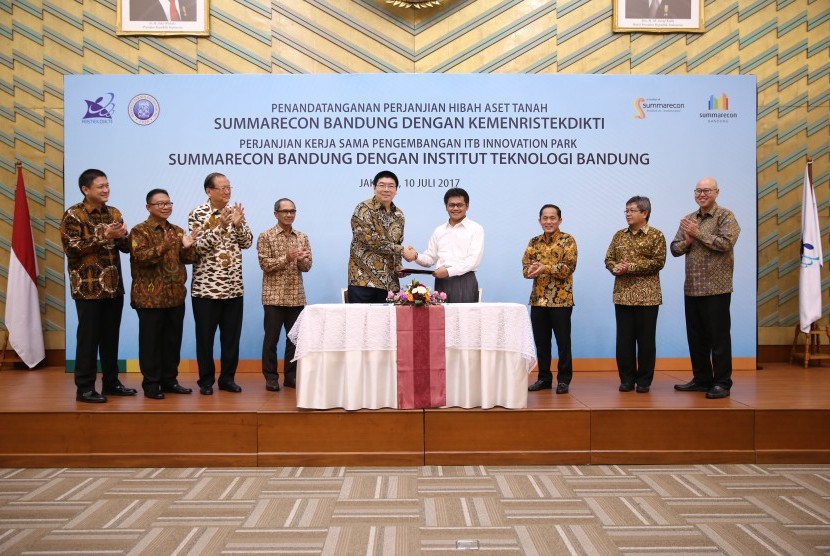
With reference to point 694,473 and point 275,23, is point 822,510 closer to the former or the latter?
point 694,473

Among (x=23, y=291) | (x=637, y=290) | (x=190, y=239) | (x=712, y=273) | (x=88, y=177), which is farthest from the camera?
(x=23, y=291)

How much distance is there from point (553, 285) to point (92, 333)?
9.47ft

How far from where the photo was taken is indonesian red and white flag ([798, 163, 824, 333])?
5.75 meters

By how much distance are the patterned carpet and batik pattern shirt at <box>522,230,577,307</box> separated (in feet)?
3.92

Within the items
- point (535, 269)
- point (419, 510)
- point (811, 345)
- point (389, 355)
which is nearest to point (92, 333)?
point (389, 355)

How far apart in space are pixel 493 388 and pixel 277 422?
3.99 feet

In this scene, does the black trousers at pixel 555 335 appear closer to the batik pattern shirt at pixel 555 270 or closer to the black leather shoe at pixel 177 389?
the batik pattern shirt at pixel 555 270

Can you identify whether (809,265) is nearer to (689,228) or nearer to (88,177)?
(689,228)

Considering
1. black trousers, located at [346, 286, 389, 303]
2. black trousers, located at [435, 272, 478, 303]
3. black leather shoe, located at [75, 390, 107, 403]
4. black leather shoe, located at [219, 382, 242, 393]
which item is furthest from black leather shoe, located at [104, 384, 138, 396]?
black trousers, located at [435, 272, 478, 303]

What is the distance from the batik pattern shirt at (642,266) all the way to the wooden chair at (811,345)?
2439mm

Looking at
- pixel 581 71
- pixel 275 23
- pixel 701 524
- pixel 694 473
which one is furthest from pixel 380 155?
pixel 701 524

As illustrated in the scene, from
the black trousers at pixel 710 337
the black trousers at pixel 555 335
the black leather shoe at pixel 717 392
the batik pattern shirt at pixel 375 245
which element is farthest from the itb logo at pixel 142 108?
the black leather shoe at pixel 717 392

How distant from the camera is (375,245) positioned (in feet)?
14.1

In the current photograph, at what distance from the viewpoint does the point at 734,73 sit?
19.5 feet
